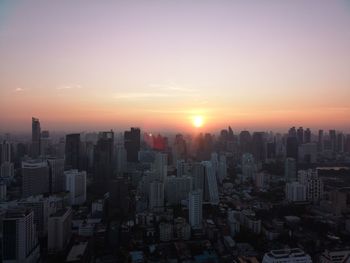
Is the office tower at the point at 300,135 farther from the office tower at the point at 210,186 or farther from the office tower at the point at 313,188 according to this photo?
the office tower at the point at 210,186

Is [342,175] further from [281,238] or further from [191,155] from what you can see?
[281,238]

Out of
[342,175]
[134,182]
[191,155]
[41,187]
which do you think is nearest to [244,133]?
[191,155]

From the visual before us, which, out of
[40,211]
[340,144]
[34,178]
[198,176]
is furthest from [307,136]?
[40,211]

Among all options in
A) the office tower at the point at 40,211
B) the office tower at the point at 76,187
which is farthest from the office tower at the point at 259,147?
the office tower at the point at 40,211

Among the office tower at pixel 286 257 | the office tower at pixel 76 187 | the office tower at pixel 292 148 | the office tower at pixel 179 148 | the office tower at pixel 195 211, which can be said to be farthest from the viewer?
the office tower at pixel 292 148

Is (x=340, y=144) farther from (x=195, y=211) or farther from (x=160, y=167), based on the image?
(x=195, y=211)

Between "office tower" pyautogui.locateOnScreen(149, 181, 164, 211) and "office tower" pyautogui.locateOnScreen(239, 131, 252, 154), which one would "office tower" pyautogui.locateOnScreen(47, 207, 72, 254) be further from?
"office tower" pyautogui.locateOnScreen(239, 131, 252, 154)

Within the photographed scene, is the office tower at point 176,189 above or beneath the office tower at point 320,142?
beneath

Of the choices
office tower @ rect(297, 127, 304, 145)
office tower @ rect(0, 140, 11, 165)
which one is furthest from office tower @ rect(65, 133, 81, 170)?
office tower @ rect(297, 127, 304, 145)
